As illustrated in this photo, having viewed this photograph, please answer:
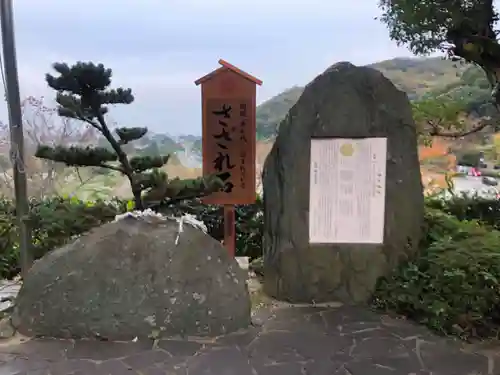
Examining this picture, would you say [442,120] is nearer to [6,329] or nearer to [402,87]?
[402,87]

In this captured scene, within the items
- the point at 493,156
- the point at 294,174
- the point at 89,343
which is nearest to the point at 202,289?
the point at 89,343

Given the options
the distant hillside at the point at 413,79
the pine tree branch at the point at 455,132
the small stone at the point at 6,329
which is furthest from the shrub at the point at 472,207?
the small stone at the point at 6,329

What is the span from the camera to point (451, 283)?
144 inches

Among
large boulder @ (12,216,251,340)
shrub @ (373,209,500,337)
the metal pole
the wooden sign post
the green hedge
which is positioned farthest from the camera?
the wooden sign post

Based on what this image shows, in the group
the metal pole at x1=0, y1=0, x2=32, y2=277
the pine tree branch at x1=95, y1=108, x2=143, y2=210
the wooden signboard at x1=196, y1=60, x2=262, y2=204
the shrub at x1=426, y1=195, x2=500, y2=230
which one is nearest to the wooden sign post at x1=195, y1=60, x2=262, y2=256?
the wooden signboard at x1=196, y1=60, x2=262, y2=204

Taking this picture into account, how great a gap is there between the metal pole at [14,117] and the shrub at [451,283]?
309 cm

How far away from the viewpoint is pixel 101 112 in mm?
3502

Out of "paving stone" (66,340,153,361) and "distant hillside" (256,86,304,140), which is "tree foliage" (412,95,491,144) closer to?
"distant hillside" (256,86,304,140)

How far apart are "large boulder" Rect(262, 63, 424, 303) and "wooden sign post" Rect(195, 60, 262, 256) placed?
27 cm

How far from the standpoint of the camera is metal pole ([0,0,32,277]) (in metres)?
3.70

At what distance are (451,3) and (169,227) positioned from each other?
339 centimetres

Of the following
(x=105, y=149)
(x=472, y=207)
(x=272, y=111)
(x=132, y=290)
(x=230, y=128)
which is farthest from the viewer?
(x=272, y=111)

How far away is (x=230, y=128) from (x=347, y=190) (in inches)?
47.2

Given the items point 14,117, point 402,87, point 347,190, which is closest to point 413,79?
point 402,87
